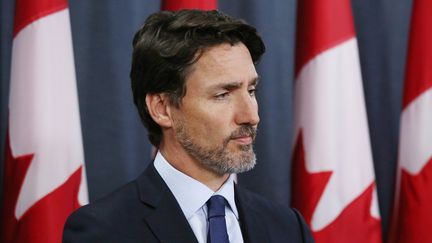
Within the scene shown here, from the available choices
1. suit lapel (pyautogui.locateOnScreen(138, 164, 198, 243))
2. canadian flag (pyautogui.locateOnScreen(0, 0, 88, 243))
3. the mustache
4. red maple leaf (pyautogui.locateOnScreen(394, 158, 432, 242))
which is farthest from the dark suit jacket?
red maple leaf (pyautogui.locateOnScreen(394, 158, 432, 242))

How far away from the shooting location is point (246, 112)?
3.81 feet

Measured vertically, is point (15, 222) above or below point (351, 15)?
below

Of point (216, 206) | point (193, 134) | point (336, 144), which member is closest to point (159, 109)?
point (193, 134)

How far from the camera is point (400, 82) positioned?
2123mm

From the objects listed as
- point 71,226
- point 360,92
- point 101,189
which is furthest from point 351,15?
point 71,226

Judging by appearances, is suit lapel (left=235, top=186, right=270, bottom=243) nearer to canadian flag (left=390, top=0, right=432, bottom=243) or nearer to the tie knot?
the tie knot

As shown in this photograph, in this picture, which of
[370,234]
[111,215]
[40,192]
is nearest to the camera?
[111,215]

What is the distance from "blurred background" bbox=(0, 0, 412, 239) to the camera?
193cm

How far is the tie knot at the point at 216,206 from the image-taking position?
117cm

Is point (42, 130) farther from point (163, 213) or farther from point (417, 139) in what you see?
point (417, 139)

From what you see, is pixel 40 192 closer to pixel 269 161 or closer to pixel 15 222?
pixel 15 222

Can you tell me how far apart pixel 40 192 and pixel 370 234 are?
82 cm

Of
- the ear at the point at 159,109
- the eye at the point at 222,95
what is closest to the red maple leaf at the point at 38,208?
the ear at the point at 159,109

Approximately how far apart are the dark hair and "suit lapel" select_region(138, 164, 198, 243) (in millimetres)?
136
